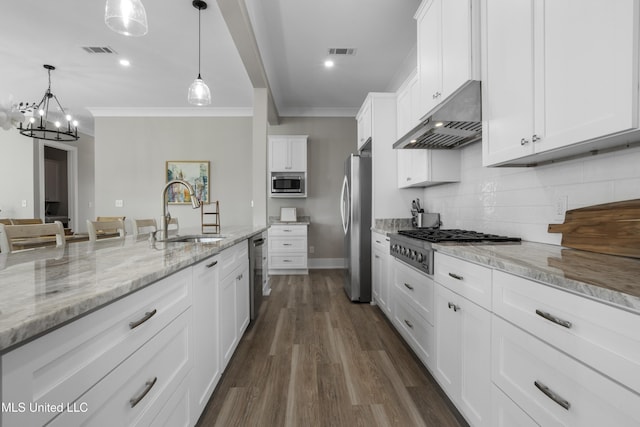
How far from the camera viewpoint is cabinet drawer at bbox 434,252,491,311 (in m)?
1.22

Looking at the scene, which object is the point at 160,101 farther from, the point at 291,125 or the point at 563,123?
the point at 563,123

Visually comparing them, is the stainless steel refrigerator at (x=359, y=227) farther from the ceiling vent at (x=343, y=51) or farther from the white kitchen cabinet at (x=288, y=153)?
the white kitchen cabinet at (x=288, y=153)

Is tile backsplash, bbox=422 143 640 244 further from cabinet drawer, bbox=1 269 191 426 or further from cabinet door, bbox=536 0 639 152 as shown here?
cabinet drawer, bbox=1 269 191 426

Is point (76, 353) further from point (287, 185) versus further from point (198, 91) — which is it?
point (287, 185)

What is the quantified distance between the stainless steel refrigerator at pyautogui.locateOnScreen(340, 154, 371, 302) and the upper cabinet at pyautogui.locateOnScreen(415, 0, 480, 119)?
42.2 inches

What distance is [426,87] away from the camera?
214 centimetres

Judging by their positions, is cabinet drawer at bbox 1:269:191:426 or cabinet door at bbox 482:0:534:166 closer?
cabinet drawer at bbox 1:269:191:426

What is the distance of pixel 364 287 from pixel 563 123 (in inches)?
99.1

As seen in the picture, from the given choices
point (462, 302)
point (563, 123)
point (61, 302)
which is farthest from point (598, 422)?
point (61, 302)

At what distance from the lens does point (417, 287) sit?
196cm

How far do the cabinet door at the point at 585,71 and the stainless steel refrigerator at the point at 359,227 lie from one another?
202cm

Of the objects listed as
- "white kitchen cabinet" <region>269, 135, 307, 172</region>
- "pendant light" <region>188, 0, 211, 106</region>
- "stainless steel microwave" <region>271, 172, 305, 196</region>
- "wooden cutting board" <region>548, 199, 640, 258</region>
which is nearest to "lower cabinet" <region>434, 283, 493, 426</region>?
"wooden cutting board" <region>548, 199, 640, 258</region>

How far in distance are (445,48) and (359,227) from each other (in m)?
1.91

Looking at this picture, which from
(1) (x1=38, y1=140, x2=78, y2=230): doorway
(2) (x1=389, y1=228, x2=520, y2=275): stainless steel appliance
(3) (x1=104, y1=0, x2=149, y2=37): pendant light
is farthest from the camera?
(1) (x1=38, y1=140, x2=78, y2=230): doorway
